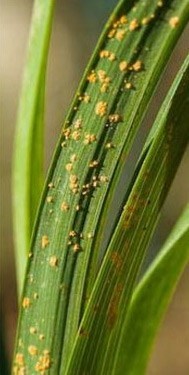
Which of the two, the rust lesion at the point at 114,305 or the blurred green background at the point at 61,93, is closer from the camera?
the rust lesion at the point at 114,305

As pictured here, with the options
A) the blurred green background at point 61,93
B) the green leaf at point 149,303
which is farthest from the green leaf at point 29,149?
the blurred green background at point 61,93

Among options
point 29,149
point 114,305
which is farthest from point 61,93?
point 114,305

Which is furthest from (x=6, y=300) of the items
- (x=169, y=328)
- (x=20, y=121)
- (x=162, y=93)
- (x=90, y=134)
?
(x=90, y=134)

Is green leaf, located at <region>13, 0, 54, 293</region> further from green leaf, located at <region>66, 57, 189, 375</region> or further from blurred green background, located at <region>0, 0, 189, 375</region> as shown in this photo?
blurred green background, located at <region>0, 0, 189, 375</region>

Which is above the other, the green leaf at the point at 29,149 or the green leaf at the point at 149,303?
the green leaf at the point at 29,149

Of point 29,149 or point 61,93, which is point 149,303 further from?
point 61,93

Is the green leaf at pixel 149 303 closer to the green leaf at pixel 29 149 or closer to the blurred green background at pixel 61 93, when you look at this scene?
the green leaf at pixel 29 149

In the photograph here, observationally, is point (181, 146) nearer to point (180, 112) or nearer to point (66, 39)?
point (180, 112)
